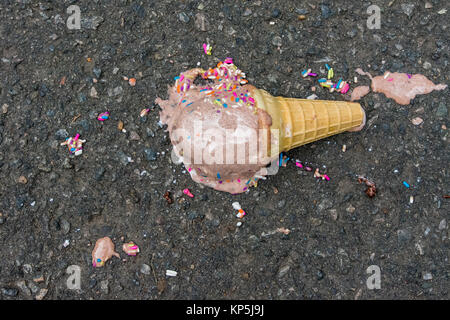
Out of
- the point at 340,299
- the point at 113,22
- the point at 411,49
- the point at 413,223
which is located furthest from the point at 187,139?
the point at 411,49

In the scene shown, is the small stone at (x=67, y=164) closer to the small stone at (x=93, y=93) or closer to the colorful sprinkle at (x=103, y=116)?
the colorful sprinkle at (x=103, y=116)

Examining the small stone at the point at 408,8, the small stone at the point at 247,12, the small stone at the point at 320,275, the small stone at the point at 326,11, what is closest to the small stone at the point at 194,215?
the small stone at the point at 320,275

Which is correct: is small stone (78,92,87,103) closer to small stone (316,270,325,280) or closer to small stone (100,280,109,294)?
small stone (100,280,109,294)

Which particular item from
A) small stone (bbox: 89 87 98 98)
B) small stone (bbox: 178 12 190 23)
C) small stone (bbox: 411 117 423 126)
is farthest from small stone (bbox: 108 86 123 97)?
small stone (bbox: 411 117 423 126)

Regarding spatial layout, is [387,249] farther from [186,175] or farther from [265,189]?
[186,175]

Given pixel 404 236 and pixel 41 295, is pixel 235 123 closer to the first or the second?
pixel 404 236
